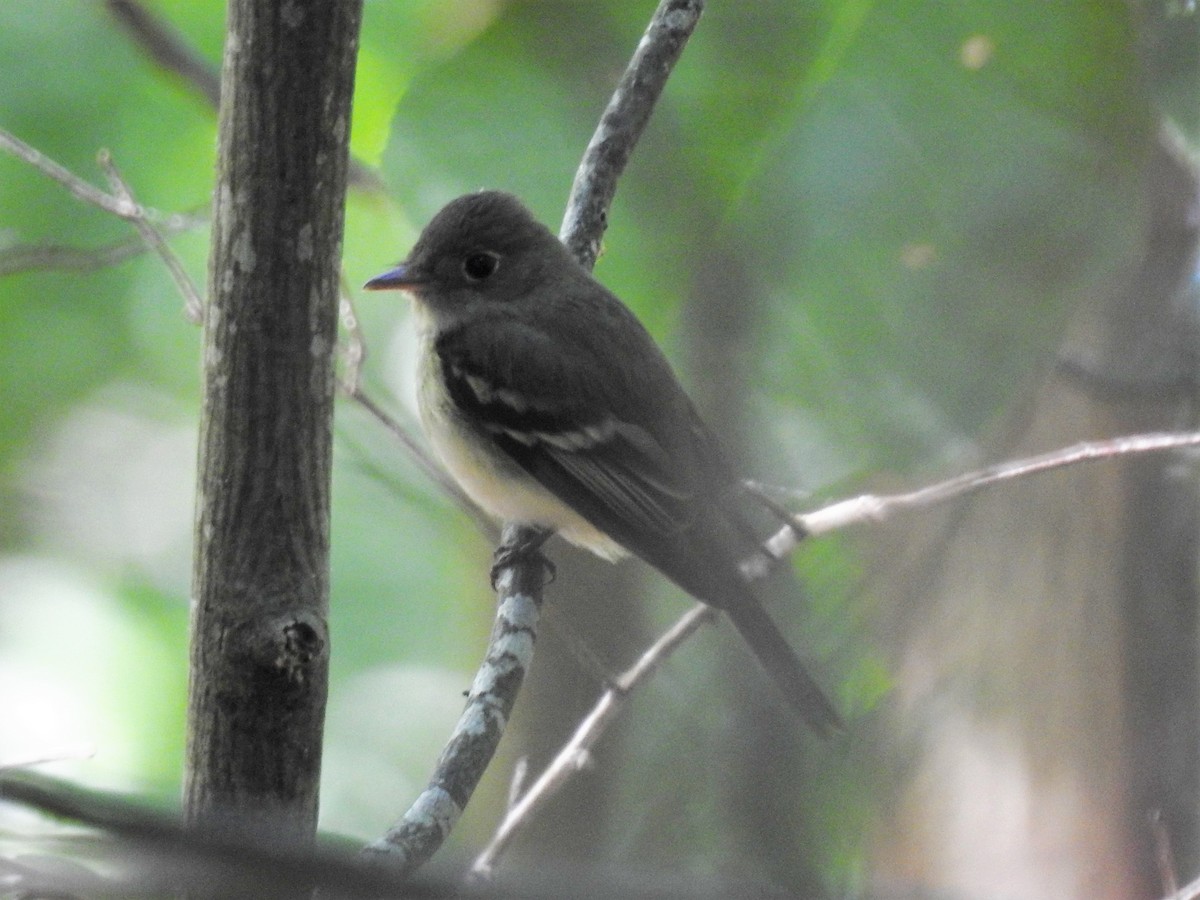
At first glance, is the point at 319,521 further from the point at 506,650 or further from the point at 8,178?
the point at 8,178

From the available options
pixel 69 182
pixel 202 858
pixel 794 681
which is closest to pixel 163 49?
pixel 69 182

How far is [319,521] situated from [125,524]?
6.62 feet

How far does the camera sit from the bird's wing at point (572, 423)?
296cm

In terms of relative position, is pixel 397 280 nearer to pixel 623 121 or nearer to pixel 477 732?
pixel 623 121

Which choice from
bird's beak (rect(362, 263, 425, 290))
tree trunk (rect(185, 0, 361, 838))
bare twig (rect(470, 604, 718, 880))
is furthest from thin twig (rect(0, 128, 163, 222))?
bare twig (rect(470, 604, 718, 880))

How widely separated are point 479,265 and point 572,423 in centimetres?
55

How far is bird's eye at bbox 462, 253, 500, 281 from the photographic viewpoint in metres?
3.38

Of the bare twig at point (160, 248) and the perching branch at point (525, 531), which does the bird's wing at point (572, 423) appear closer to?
the perching branch at point (525, 531)

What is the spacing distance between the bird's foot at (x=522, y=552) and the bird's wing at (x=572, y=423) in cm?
11

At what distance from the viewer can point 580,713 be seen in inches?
96.8

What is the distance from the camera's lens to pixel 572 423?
311 centimetres

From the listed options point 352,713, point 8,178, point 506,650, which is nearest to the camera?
point 506,650

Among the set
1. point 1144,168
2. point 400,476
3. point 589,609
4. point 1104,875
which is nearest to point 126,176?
point 400,476

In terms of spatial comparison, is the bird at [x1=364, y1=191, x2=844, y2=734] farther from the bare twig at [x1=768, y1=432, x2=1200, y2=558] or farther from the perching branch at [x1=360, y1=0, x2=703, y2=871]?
the bare twig at [x1=768, y1=432, x2=1200, y2=558]
